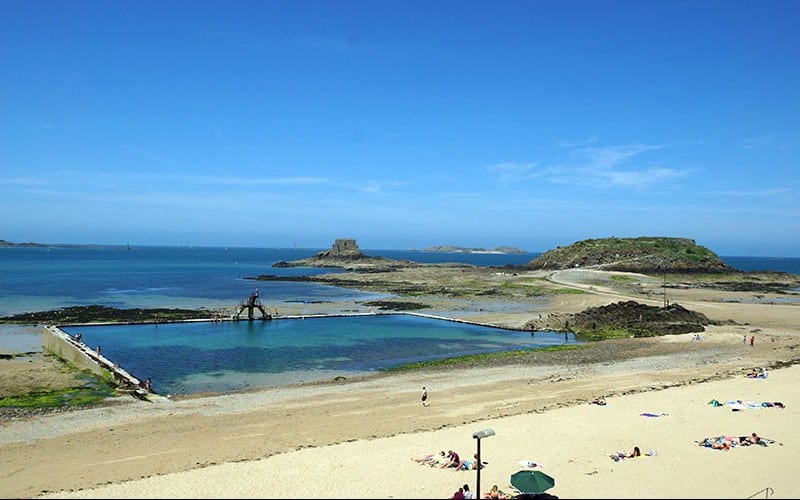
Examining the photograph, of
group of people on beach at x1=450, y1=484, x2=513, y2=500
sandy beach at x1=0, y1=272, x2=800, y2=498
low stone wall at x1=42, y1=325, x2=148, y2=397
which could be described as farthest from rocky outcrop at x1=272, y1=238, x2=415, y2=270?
group of people on beach at x1=450, y1=484, x2=513, y2=500

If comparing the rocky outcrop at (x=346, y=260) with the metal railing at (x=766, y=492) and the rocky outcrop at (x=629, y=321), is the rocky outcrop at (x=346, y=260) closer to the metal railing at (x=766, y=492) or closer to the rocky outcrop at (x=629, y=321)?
the rocky outcrop at (x=629, y=321)

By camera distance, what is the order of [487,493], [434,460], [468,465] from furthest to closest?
[434,460] → [468,465] → [487,493]

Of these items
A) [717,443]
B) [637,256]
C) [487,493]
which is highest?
[637,256]

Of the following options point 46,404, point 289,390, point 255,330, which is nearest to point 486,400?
point 289,390

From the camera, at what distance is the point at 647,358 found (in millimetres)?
32250

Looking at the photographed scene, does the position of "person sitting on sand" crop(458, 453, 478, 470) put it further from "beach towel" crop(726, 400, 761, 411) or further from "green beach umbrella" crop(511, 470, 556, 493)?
"beach towel" crop(726, 400, 761, 411)

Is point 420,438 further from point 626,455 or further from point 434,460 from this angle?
point 626,455

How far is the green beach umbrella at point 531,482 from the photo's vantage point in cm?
1198

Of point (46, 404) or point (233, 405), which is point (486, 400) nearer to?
point (233, 405)

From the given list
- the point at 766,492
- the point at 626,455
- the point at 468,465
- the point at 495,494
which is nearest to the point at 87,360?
the point at 468,465

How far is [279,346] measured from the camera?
3781 centimetres

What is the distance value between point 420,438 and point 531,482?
5898 millimetres

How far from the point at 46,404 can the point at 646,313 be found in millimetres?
41885

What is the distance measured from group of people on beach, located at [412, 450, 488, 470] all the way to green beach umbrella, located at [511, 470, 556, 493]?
2.26 m
